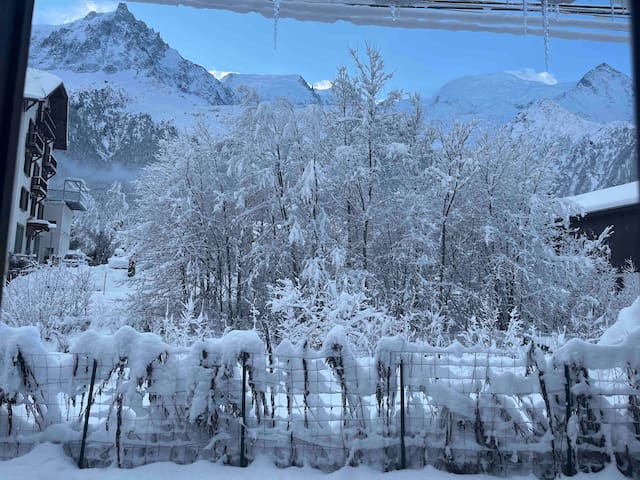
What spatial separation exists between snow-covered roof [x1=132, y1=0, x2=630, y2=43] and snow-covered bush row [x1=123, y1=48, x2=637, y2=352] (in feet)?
33.0

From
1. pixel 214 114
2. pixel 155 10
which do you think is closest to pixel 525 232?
pixel 214 114

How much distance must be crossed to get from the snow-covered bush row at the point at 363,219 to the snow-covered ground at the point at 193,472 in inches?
352

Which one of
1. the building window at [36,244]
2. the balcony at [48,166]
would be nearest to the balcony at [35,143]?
the balcony at [48,166]

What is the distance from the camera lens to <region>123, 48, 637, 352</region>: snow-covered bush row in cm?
1310

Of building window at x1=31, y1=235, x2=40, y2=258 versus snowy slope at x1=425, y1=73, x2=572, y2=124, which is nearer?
building window at x1=31, y1=235, x2=40, y2=258

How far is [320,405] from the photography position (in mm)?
3869

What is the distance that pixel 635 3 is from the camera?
2.45 ft

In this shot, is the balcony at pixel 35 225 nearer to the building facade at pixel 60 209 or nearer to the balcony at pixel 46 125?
the balcony at pixel 46 125

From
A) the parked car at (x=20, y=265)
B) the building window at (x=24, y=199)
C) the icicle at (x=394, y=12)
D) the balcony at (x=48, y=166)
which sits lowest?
the parked car at (x=20, y=265)

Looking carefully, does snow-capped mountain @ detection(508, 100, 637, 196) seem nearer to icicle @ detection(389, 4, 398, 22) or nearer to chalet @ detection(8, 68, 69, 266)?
icicle @ detection(389, 4, 398, 22)

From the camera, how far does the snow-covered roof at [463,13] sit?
237 cm

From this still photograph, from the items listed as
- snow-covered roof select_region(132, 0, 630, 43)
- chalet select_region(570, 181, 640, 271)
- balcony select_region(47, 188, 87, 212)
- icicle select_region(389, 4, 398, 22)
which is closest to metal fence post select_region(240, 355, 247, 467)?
snow-covered roof select_region(132, 0, 630, 43)

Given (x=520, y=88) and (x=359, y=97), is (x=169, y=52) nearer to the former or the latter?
(x=520, y=88)

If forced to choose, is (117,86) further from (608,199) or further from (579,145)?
(608,199)
